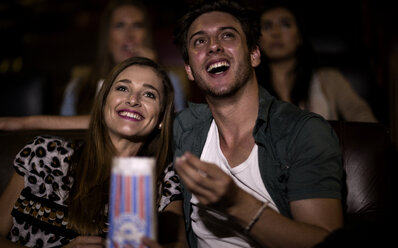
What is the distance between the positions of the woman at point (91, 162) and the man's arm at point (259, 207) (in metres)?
0.56

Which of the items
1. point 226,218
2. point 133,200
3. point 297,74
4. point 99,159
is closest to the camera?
point 133,200

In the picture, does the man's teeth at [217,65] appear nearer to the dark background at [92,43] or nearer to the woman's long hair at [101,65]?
the woman's long hair at [101,65]

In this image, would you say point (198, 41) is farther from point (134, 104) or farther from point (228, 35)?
point (134, 104)

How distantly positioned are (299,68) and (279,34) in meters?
0.29

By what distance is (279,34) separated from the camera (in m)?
2.47

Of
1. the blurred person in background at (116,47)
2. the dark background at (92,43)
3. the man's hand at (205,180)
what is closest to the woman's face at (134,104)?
the man's hand at (205,180)

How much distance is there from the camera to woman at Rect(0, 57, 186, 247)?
1.37m

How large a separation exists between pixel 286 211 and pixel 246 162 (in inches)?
9.2

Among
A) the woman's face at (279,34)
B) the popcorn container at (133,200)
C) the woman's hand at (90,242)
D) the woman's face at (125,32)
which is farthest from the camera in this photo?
the woman's face at (125,32)

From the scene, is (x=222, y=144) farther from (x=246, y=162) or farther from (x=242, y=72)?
(x=242, y=72)

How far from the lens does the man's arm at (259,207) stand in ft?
2.81

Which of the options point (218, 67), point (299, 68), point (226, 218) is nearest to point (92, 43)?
point (299, 68)

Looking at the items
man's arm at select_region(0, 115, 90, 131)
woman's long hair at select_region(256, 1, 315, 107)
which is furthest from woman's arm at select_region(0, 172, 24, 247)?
woman's long hair at select_region(256, 1, 315, 107)

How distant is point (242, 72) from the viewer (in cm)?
149
